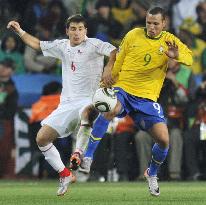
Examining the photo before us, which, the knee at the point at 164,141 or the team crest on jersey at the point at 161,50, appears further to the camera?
the team crest on jersey at the point at 161,50

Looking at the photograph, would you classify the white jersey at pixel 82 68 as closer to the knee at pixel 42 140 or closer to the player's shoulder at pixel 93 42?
the player's shoulder at pixel 93 42

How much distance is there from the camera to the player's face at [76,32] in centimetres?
1246

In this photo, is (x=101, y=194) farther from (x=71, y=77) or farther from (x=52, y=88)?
(x=52, y=88)

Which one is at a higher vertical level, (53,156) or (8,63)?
(8,63)

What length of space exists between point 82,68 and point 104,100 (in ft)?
3.87

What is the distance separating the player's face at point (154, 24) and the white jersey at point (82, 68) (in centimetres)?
71

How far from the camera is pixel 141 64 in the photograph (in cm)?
1223

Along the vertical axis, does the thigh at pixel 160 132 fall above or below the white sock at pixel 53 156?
above

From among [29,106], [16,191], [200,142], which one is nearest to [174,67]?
[200,142]

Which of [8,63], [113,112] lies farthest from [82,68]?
[8,63]

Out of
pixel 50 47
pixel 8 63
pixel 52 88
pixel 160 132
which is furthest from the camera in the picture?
pixel 8 63

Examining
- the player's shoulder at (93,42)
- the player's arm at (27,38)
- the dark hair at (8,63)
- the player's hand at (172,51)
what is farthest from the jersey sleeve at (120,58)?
the dark hair at (8,63)

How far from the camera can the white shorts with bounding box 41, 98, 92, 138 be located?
40.7 feet

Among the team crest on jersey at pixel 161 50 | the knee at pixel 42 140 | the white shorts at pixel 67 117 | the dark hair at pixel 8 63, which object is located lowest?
the knee at pixel 42 140
